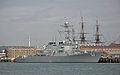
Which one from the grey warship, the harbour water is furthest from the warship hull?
the harbour water

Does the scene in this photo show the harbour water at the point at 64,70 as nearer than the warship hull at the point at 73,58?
Yes

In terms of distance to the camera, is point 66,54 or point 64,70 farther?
point 66,54

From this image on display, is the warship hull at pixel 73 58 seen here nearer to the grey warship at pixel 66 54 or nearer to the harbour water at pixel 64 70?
the grey warship at pixel 66 54

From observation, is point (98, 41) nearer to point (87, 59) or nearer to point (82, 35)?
point (82, 35)

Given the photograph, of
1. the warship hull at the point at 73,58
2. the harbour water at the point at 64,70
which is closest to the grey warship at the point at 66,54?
the warship hull at the point at 73,58

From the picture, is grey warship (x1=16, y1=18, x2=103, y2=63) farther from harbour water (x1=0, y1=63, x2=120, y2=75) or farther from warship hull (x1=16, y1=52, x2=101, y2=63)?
harbour water (x1=0, y1=63, x2=120, y2=75)

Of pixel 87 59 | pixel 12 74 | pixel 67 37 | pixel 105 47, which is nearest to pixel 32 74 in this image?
pixel 12 74

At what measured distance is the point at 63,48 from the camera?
83.2 m

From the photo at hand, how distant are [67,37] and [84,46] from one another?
4129cm

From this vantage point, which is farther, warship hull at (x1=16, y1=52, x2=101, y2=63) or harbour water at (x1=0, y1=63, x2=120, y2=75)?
warship hull at (x1=16, y1=52, x2=101, y2=63)

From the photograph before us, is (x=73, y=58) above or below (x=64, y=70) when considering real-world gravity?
above

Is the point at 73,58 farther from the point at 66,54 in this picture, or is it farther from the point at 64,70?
the point at 64,70

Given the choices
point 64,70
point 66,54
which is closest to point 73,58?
point 66,54

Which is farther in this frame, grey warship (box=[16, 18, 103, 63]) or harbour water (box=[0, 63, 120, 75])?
grey warship (box=[16, 18, 103, 63])
